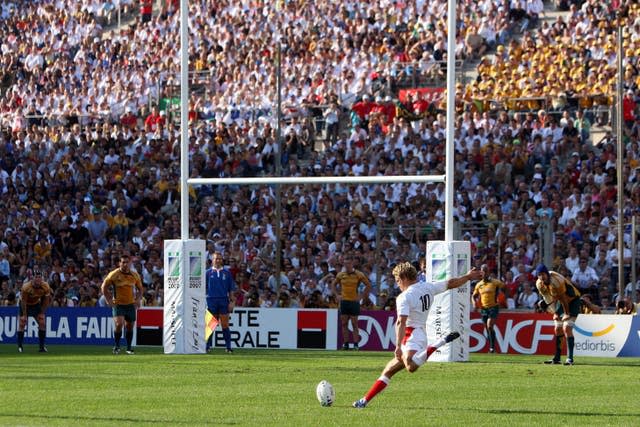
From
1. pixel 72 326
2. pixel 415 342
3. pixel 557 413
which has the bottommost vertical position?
pixel 72 326

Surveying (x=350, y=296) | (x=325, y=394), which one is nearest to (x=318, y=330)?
(x=350, y=296)

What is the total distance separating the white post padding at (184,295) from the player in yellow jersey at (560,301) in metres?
5.80

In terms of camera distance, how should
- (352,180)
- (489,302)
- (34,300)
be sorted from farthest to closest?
(34,300) → (489,302) → (352,180)

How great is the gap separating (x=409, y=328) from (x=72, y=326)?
16688 millimetres

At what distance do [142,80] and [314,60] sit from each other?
19.3 feet

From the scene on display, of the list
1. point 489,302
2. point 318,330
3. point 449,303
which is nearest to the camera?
point 449,303

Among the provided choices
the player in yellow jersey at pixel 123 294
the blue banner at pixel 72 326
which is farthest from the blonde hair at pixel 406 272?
the blue banner at pixel 72 326

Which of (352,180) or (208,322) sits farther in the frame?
(208,322)

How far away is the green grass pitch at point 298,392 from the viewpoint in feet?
44.3

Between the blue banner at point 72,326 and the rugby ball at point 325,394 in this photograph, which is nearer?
the rugby ball at point 325,394

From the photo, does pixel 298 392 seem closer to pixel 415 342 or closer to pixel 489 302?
pixel 415 342

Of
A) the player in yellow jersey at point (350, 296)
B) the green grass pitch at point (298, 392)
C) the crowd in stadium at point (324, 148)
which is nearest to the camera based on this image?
the green grass pitch at point (298, 392)

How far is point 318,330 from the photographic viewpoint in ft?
92.6

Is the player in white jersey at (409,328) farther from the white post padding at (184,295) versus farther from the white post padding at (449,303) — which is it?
the white post padding at (184,295)
